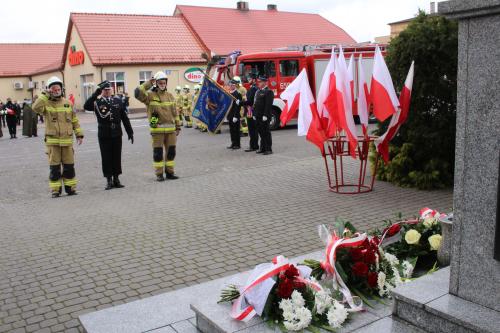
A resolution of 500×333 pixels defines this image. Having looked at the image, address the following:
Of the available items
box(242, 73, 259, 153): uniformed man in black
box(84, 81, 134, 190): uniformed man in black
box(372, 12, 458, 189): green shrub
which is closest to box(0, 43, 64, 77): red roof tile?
box(242, 73, 259, 153): uniformed man in black

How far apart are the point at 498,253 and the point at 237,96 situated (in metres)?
12.4

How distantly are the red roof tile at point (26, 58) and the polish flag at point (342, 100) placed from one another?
4958 centimetres

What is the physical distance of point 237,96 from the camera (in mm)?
14820

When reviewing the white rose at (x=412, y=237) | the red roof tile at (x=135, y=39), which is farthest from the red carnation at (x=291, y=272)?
the red roof tile at (x=135, y=39)

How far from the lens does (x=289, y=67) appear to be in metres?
19.3

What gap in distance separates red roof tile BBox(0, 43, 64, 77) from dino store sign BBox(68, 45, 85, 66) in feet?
35.9

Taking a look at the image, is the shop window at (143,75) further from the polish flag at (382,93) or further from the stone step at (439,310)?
the stone step at (439,310)

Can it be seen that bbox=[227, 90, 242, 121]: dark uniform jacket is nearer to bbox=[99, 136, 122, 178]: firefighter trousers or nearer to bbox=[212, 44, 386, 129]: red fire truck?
bbox=[212, 44, 386, 129]: red fire truck

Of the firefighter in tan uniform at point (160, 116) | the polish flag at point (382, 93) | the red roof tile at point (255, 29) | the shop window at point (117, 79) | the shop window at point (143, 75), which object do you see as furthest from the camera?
the red roof tile at point (255, 29)

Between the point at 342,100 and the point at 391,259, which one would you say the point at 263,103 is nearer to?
the point at 342,100

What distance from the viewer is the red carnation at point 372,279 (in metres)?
3.81

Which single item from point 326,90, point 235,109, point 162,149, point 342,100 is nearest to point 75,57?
point 235,109

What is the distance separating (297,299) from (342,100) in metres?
4.54

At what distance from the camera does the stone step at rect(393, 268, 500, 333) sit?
2.78 meters
